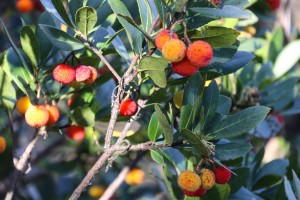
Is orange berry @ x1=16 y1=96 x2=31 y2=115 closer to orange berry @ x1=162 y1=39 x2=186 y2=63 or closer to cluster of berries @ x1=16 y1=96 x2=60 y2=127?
cluster of berries @ x1=16 y1=96 x2=60 y2=127

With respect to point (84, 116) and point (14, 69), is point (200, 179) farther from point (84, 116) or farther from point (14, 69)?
point (14, 69)

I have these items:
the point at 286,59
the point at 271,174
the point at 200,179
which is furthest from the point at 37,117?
the point at 286,59

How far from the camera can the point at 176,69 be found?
0.89 meters

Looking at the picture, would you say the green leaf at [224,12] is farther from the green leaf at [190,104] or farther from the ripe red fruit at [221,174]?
the ripe red fruit at [221,174]

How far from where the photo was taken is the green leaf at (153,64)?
0.89 m

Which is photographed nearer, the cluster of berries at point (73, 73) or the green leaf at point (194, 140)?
the green leaf at point (194, 140)

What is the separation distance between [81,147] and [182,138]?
1142mm

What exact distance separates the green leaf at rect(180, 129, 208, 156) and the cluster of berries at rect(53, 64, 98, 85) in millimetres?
202

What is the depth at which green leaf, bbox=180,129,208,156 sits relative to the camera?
894 mm

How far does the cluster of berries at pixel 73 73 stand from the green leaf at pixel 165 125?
169 millimetres

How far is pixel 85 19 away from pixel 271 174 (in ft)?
2.01

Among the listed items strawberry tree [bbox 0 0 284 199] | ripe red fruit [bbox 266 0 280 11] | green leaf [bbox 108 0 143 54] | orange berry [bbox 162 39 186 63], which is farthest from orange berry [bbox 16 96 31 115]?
ripe red fruit [bbox 266 0 280 11]

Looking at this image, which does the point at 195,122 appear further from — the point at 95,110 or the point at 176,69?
the point at 95,110

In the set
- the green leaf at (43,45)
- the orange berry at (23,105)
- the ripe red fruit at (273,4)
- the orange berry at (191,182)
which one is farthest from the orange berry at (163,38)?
the ripe red fruit at (273,4)
